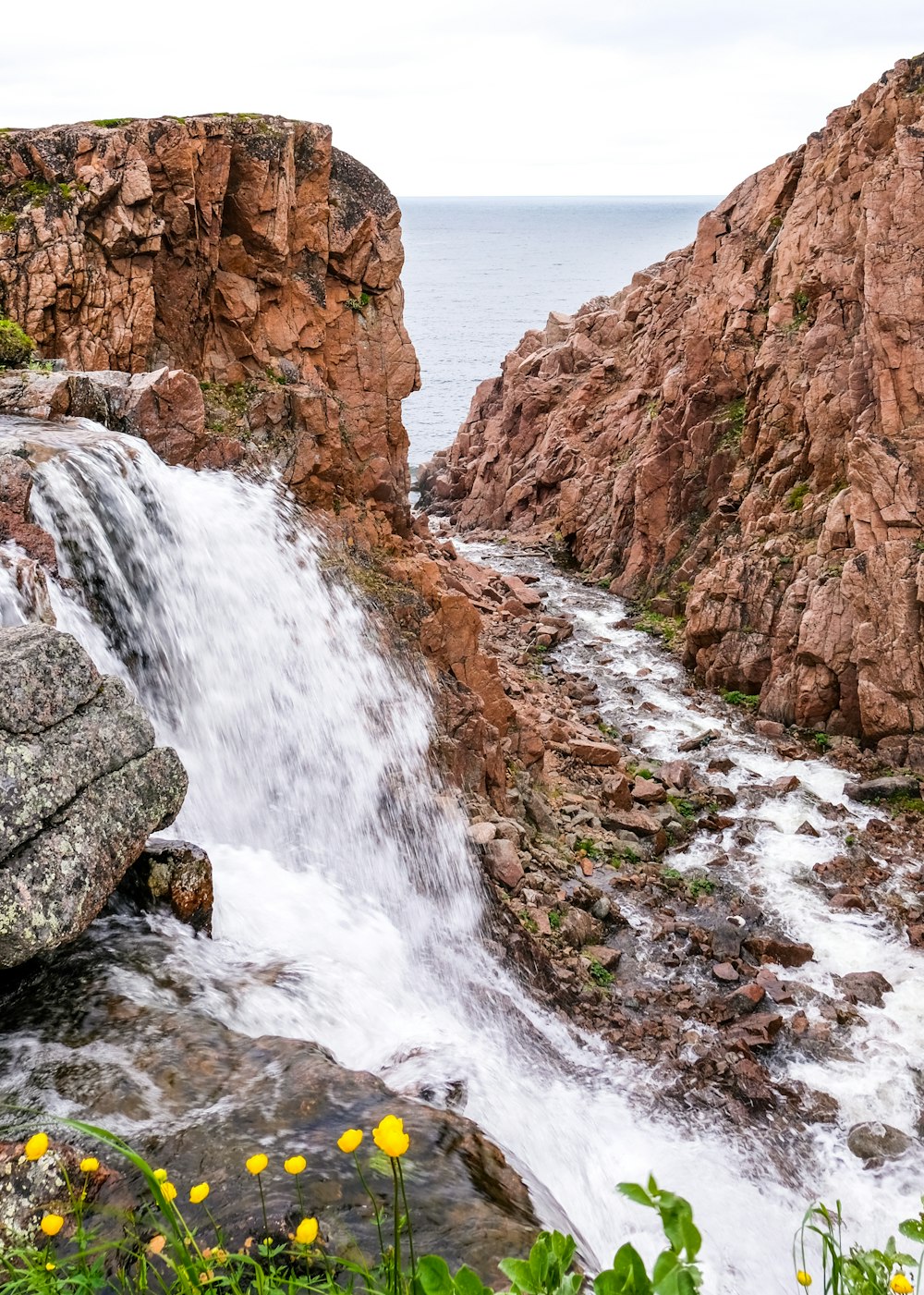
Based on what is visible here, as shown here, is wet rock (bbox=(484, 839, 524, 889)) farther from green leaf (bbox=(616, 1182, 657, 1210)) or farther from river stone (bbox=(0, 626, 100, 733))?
green leaf (bbox=(616, 1182, 657, 1210))

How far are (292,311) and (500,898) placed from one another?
1246 cm

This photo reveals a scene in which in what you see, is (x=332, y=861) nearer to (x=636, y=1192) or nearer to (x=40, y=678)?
(x=40, y=678)

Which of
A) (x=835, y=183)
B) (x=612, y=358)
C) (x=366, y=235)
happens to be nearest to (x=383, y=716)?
(x=366, y=235)

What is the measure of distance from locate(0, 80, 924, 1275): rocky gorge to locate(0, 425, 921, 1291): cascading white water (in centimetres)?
5

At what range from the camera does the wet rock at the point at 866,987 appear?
13.1 m

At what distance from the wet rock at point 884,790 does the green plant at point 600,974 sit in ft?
28.9

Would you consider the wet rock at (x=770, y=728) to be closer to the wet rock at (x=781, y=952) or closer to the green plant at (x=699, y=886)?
the green plant at (x=699, y=886)

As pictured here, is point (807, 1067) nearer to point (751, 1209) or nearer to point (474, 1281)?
point (751, 1209)

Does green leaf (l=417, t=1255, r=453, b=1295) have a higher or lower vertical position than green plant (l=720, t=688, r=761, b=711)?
higher

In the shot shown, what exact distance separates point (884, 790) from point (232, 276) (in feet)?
55.8

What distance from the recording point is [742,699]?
23.4 meters

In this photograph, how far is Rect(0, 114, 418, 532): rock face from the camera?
598 inches

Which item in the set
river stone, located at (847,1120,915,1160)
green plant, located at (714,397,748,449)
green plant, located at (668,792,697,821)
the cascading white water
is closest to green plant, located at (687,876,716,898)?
green plant, located at (668,792,697,821)

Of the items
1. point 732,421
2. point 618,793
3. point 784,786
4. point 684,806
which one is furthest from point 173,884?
point 732,421
